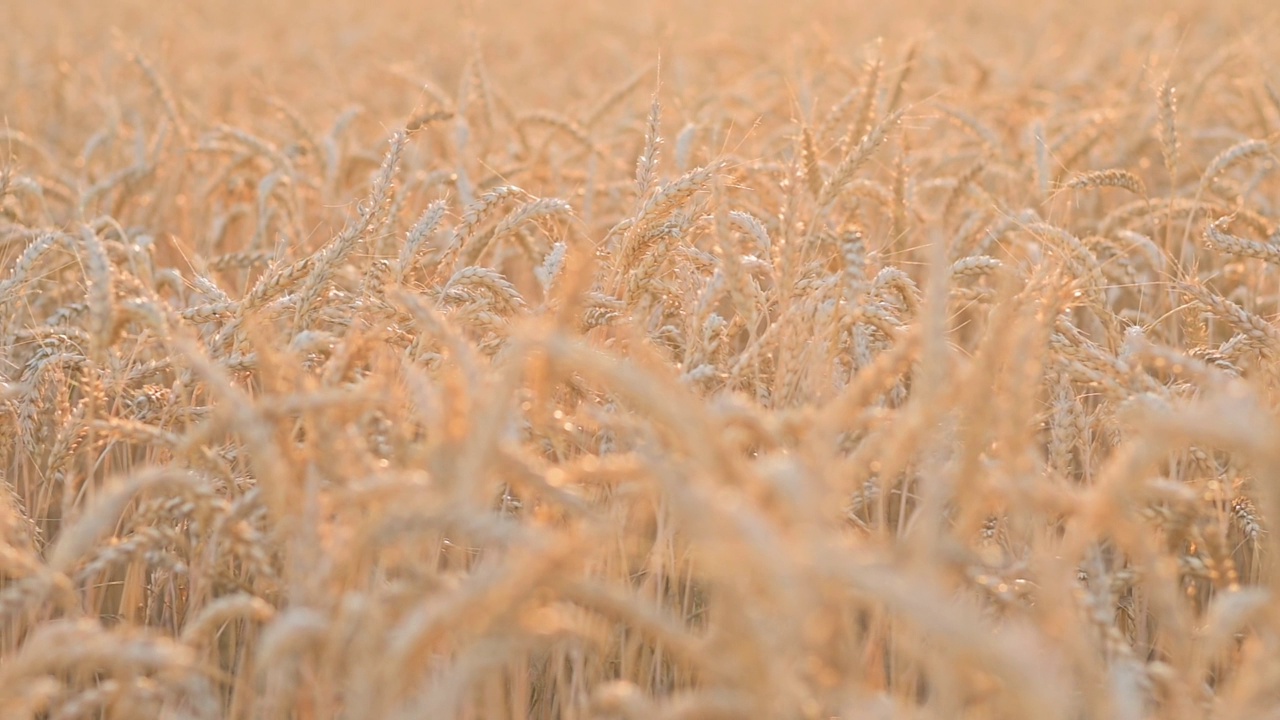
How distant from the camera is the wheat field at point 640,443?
3.64 ft

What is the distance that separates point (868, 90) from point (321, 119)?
3.43 metres

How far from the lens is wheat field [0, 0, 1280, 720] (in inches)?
43.7

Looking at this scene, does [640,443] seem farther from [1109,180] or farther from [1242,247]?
[1109,180]

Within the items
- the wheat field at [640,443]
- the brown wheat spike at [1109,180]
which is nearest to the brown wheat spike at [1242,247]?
the wheat field at [640,443]

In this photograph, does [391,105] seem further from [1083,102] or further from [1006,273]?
[1006,273]

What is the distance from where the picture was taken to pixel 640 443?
141 cm

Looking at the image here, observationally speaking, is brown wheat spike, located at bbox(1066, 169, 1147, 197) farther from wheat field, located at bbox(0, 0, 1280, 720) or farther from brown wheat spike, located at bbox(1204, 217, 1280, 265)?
brown wheat spike, located at bbox(1204, 217, 1280, 265)

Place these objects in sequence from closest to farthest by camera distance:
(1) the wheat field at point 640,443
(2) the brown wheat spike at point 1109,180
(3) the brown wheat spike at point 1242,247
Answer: (1) the wheat field at point 640,443
(3) the brown wheat spike at point 1242,247
(2) the brown wheat spike at point 1109,180

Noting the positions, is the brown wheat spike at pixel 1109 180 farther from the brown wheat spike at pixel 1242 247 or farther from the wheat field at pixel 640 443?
the brown wheat spike at pixel 1242 247

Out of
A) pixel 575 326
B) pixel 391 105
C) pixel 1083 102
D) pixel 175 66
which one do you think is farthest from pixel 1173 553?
pixel 175 66

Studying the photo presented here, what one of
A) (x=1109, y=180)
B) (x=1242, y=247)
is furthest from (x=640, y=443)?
(x=1109, y=180)

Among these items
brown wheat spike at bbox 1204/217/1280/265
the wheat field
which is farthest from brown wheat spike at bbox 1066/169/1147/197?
brown wheat spike at bbox 1204/217/1280/265

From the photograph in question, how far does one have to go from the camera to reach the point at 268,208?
3330 mm

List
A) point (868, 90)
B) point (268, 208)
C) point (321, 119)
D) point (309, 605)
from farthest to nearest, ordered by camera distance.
A: 1. point (321, 119)
2. point (268, 208)
3. point (868, 90)
4. point (309, 605)
